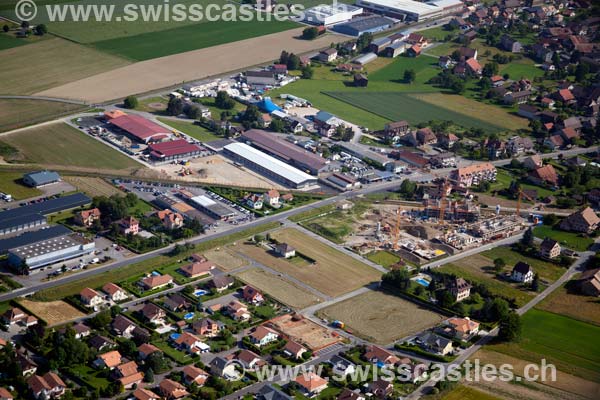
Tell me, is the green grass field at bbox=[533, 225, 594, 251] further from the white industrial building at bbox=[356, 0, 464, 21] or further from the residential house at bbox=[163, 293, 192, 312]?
the white industrial building at bbox=[356, 0, 464, 21]

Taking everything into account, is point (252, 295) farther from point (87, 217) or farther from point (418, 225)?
point (418, 225)

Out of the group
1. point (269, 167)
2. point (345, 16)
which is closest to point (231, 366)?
point (269, 167)

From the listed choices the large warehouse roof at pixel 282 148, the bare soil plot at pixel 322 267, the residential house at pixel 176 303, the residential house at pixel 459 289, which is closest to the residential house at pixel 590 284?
the residential house at pixel 459 289

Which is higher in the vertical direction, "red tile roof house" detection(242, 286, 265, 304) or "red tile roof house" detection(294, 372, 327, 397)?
"red tile roof house" detection(242, 286, 265, 304)

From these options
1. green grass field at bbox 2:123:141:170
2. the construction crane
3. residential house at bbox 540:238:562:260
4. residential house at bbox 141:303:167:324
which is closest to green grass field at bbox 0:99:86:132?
green grass field at bbox 2:123:141:170

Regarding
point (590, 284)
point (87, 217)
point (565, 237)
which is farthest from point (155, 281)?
point (565, 237)
